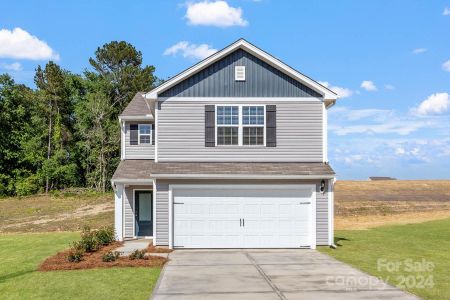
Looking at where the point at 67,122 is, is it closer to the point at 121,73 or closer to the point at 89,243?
the point at 121,73

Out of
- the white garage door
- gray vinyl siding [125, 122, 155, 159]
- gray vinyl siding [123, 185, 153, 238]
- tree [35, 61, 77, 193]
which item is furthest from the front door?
tree [35, 61, 77, 193]

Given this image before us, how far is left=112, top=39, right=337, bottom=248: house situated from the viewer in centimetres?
1853

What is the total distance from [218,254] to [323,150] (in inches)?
250

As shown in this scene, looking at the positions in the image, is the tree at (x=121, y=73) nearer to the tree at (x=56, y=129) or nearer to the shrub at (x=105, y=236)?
the tree at (x=56, y=129)

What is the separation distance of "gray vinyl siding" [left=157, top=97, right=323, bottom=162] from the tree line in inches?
1144

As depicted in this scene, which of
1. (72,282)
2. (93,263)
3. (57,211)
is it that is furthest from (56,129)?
(72,282)

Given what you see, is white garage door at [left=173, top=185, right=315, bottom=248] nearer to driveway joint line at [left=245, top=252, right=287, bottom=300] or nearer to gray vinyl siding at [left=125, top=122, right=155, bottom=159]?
driveway joint line at [left=245, top=252, right=287, bottom=300]

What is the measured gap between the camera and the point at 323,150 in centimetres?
1941

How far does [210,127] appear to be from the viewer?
63.2 feet

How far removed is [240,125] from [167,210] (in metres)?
4.64

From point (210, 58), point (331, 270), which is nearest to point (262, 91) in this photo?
point (210, 58)

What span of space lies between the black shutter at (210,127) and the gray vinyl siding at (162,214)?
8.32ft

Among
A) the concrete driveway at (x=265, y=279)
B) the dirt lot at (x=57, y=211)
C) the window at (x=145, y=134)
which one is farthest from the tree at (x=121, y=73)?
the concrete driveway at (x=265, y=279)

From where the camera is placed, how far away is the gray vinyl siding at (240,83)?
19.4m
